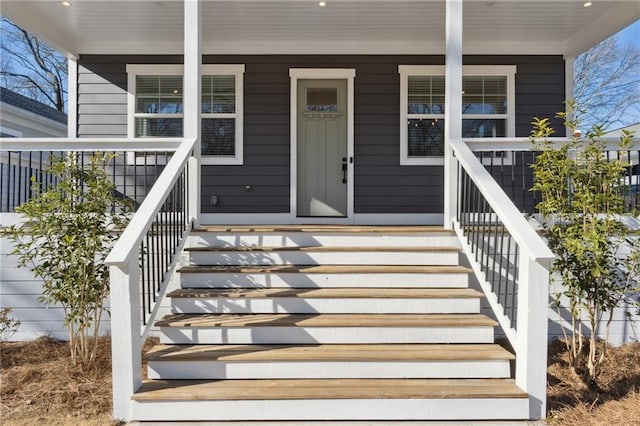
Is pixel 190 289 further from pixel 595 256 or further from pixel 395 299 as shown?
pixel 595 256

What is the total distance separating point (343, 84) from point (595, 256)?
12.4ft

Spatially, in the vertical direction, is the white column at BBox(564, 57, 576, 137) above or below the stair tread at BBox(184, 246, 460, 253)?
above

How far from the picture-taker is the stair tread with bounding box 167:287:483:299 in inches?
122

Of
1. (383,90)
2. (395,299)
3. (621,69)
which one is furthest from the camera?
(621,69)

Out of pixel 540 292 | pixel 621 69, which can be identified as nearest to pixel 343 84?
pixel 540 292

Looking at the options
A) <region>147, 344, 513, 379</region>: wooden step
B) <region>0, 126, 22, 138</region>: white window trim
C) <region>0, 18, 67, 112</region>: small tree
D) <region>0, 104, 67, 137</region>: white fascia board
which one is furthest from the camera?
<region>0, 18, 67, 112</region>: small tree

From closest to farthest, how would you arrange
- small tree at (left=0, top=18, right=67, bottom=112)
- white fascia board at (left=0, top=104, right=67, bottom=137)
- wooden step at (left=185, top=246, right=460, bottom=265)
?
1. wooden step at (left=185, top=246, right=460, bottom=265)
2. white fascia board at (left=0, top=104, right=67, bottom=137)
3. small tree at (left=0, top=18, right=67, bottom=112)

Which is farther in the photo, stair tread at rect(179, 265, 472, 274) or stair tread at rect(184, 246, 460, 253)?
stair tread at rect(184, 246, 460, 253)

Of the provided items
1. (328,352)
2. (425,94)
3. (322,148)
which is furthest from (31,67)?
(328,352)

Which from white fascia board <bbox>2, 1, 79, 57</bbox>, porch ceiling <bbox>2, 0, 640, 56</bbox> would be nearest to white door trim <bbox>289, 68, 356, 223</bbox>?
porch ceiling <bbox>2, 0, 640, 56</bbox>

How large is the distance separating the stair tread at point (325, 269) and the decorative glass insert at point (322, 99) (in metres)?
2.84

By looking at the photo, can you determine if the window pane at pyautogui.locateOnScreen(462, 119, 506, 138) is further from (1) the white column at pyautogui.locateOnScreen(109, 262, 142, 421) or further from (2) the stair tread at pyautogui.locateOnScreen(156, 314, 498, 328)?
(1) the white column at pyautogui.locateOnScreen(109, 262, 142, 421)

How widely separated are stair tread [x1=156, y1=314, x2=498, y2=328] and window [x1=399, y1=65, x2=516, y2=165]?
3017 millimetres

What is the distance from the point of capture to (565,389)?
2.89m
